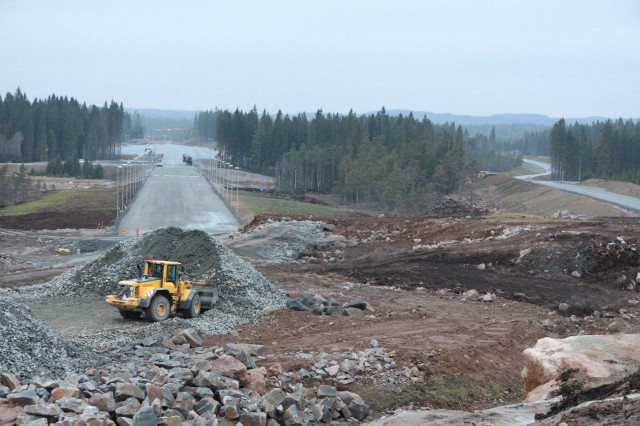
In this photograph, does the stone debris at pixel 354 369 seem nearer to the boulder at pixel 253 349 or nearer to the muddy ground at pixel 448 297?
the muddy ground at pixel 448 297

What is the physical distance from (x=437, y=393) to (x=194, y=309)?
8.34 metres

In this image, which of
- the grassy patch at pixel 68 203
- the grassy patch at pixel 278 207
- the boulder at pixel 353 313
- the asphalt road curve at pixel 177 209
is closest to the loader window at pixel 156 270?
the boulder at pixel 353 313

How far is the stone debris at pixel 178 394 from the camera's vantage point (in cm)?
1122

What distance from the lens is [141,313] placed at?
20734 mm

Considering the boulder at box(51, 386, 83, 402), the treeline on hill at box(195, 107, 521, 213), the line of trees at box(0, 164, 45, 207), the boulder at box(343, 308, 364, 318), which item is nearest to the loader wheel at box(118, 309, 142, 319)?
the boulder at box(343, 308, 364, 318)

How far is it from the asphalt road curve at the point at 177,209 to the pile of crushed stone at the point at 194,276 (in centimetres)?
2472

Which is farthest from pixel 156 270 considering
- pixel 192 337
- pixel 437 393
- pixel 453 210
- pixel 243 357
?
pixel 453 210

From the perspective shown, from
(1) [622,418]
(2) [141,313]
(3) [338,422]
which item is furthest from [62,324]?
(1) [622,418]

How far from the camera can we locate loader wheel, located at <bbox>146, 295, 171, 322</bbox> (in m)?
20.0

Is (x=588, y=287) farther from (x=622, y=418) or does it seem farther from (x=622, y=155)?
(x=622, y=155)

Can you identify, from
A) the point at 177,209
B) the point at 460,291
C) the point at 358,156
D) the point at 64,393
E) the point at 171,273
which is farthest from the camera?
the point at 358,156

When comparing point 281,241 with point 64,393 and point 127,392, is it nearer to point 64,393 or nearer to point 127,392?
point 127,392

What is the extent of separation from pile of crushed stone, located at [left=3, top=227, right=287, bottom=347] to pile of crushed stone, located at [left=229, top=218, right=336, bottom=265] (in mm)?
9971

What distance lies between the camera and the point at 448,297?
1098 inches
